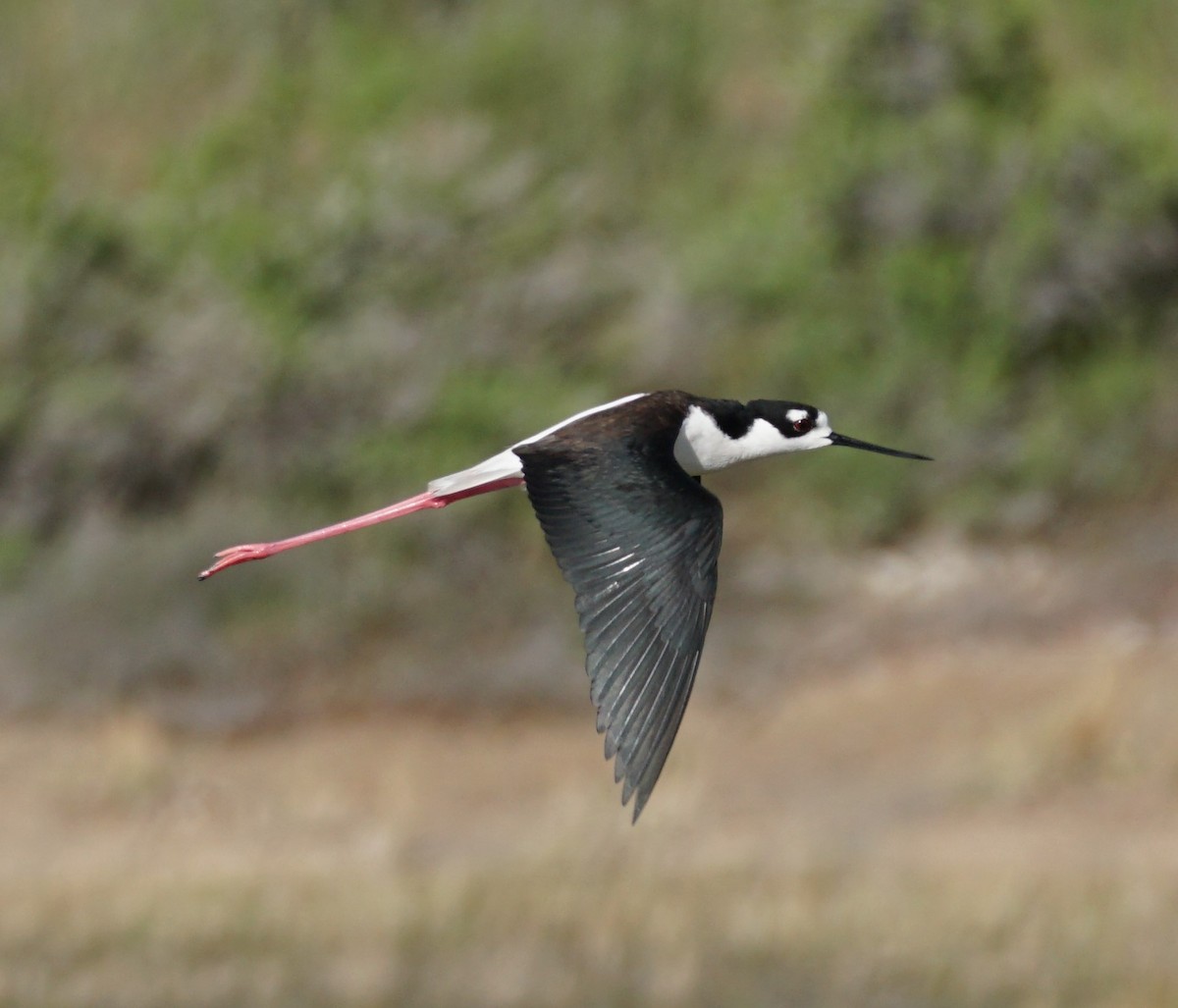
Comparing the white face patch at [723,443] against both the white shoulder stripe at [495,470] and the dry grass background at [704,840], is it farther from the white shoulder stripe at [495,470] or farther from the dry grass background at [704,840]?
the dry grass background at [704,840]

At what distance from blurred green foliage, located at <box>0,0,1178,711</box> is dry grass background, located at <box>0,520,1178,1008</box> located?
1111 mm

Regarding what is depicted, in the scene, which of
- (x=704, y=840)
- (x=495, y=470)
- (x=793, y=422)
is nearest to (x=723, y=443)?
(x=793, y=422)

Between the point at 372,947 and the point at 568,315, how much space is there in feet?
17.6

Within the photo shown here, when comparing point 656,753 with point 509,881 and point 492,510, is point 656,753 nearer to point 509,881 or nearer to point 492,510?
point 509,881

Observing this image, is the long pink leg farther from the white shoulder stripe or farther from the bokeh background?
the bokeh background

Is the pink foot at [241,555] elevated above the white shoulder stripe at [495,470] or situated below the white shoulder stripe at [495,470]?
below

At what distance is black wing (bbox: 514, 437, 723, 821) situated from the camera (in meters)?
4.28

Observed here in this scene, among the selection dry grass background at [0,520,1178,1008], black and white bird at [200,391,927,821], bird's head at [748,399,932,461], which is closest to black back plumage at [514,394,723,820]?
black and white bird at [200,391,927,821]

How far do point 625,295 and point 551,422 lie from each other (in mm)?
1632

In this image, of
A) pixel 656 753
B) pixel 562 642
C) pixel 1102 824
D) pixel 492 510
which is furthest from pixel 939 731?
pixel 656 753

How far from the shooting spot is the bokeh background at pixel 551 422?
12359mm

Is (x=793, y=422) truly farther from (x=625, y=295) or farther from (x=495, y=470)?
(x=625, y=295)

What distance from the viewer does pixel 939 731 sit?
12789 millimetres

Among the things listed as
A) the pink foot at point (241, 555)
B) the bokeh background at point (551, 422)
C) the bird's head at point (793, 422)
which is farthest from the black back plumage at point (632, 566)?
the bokeh background at point (551, 422)
